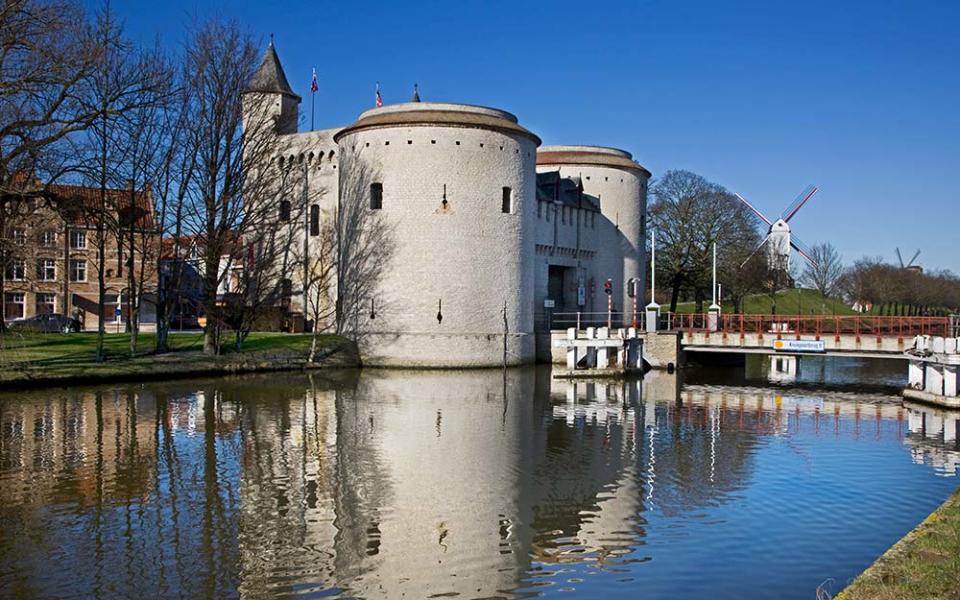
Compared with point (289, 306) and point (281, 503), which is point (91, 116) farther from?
point (289, 306)

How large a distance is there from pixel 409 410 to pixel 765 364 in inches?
1157

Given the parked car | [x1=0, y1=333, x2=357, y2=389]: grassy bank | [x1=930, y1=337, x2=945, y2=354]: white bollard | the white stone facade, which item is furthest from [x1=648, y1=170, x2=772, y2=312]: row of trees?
the parked car

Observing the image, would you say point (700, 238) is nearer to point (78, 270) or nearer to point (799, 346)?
point (799, 346)

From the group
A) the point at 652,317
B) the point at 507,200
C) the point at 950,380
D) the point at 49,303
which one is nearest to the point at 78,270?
the point at 49,303

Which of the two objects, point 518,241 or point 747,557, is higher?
point 518,241

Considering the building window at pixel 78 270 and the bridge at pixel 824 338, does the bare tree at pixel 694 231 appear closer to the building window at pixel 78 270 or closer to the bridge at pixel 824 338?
the bridge at pixel 824 338

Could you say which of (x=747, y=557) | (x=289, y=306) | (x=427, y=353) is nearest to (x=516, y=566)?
(x=747, y=557)

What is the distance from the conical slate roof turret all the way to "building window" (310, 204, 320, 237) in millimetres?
6418

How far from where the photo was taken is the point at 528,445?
16.2 m

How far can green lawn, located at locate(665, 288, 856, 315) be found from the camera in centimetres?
6925

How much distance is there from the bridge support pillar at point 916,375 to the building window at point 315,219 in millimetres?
24756

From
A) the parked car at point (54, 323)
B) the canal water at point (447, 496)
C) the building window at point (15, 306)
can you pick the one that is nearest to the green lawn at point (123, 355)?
the canal water at point (447, 496)

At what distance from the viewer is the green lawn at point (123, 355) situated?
79.2 feet

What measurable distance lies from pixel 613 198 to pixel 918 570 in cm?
3906
